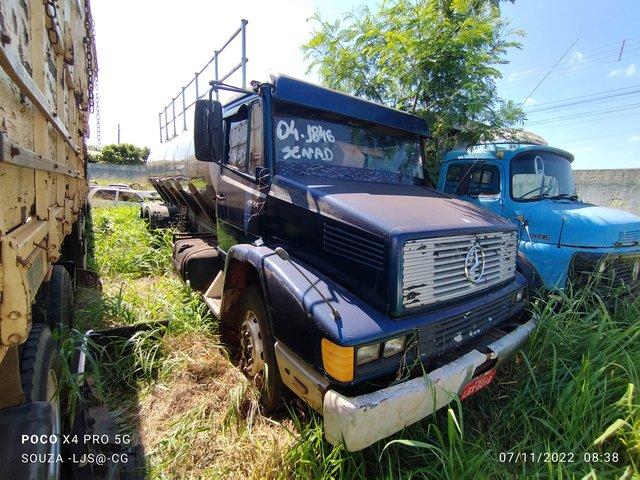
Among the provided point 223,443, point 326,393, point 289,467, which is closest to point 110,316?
point 223,443

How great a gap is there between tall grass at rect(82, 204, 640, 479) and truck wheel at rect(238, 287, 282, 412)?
0.45ft

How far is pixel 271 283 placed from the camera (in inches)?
91.8

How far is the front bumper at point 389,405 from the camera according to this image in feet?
5.79

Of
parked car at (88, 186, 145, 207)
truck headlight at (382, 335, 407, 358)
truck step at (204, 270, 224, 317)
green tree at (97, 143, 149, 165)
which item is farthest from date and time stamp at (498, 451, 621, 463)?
green tree at (97, 143, 149, 165)

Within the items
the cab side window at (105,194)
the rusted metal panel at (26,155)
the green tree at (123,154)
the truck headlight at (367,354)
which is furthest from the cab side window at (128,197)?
the green tree at (123,154)

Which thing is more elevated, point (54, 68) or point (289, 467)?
point (54, 68)

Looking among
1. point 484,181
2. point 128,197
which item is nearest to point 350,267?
point 484,181

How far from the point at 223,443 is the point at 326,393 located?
1030 millimetres

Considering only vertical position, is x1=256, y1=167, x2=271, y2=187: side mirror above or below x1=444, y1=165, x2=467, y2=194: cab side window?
below

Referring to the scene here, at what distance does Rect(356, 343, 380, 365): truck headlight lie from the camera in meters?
1.88

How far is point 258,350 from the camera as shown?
2.66 meters

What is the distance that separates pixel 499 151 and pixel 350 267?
360 cm

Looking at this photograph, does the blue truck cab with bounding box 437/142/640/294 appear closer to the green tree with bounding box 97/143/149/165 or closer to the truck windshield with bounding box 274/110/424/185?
the truck windshield with bounding box 274/110/424/185

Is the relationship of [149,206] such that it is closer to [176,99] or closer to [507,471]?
[176,99]
